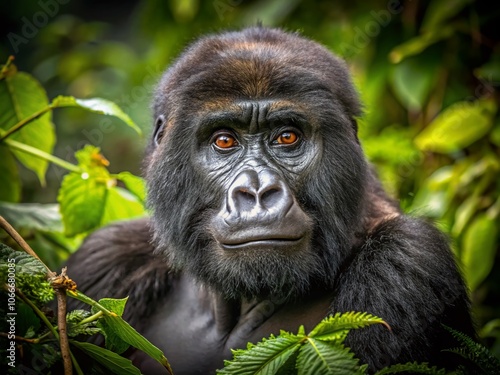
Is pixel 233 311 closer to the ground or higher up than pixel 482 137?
closer to the ground

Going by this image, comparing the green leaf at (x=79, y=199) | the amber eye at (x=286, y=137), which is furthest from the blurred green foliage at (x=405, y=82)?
the amber eye at (x=286, y=137)

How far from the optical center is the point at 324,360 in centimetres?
205

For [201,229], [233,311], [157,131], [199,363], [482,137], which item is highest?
[482,137]

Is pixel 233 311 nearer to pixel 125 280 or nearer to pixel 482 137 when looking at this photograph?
pixel 125 280

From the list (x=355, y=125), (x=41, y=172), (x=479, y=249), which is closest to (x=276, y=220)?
(x=355, y=125)

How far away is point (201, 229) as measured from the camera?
3223mm

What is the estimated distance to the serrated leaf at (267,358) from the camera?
212 centimetres

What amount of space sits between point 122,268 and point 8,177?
878mm

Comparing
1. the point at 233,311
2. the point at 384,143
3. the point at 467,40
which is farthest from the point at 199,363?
the point at 467,40

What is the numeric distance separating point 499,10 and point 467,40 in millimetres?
382

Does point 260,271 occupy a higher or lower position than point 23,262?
higher

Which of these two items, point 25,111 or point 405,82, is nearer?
point 25,111

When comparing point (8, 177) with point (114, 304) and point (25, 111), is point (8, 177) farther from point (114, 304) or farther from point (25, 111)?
point (114, 304)

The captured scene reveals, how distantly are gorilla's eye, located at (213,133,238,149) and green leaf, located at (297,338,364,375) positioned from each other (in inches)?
54.5
